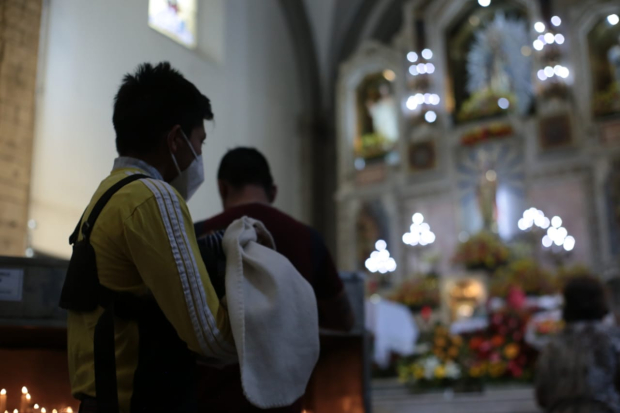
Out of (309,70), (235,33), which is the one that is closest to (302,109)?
(309,70)

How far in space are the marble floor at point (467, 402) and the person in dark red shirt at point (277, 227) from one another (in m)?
4.71

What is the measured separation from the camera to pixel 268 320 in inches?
63.7

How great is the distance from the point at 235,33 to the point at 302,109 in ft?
25.0

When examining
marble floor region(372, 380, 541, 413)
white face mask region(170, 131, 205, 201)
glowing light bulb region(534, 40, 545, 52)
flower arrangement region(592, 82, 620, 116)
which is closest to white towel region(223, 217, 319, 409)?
white face mask region(170, 131, 205, 201)

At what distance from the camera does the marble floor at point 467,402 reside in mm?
6750

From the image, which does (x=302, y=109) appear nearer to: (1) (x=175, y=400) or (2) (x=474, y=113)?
(2) (x=474, y=113)

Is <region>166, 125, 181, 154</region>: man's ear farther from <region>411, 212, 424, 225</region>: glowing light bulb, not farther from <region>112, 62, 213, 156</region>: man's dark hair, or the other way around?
<region>411, 212, 424, 225</region>: glowing light bulb

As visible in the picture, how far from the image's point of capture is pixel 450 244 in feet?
37.2

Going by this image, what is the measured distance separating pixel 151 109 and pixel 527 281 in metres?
8.46

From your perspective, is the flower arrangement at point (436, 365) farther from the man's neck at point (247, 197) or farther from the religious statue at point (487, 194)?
the man's neck at point (247, 197)

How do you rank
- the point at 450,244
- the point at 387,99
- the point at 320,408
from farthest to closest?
the point at 387,99, the point at 450,244, the point at 320,408

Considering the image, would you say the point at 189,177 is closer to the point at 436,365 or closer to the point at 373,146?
the point at 436,365

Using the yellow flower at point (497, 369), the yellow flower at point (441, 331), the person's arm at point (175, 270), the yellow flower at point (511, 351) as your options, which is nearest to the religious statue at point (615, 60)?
the yellow flower at point (441, 331)

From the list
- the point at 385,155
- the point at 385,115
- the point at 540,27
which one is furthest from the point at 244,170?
the point at 385,115
